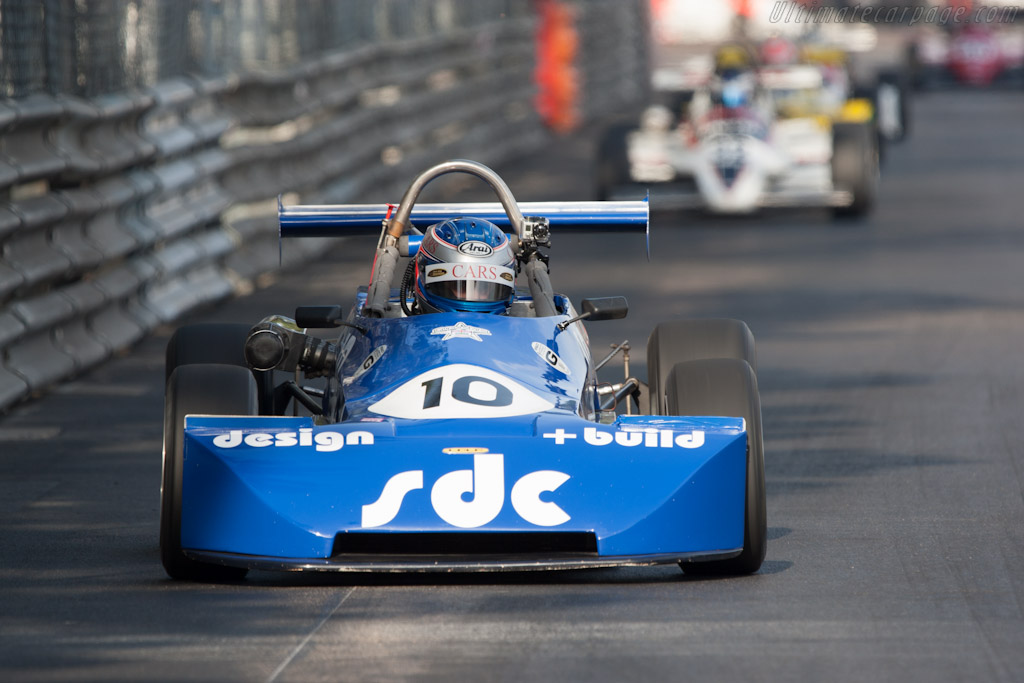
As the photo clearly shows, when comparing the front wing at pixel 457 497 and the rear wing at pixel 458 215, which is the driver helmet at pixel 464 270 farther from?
the front wing at pixel 457 497

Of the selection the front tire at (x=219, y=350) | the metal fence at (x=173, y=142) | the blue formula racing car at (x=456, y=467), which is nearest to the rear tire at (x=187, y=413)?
the blue formula racing car at (x=456, y=467)

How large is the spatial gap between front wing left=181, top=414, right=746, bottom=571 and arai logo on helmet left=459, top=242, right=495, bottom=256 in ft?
4.36

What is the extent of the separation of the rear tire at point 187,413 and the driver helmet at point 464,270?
0.87 meters

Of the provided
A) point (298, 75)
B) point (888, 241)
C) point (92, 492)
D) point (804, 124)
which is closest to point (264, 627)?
point (92, 492)

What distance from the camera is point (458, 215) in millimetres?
9406

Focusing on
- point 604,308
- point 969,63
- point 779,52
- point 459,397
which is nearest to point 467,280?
point 604,308

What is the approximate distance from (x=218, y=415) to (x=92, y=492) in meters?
2.04

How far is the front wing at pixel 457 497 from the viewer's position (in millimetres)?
6766

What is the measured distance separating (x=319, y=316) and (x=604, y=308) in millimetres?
1151

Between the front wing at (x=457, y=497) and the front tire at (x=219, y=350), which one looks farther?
the front tire at (x=219, y=350)

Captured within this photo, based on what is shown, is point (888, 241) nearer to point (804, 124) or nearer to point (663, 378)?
point (804, 124)

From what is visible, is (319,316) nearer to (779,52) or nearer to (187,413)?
(187,413)

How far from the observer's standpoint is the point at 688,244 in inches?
808

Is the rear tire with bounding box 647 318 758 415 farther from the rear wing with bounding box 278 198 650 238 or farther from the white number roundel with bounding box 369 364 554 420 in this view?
the white number roundel with bounding box 369 364 554 420
